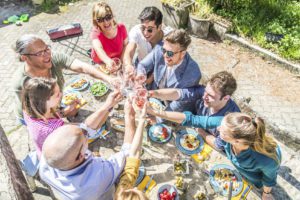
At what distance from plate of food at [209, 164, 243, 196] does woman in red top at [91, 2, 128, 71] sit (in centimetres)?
251

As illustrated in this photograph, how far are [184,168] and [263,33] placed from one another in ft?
17.4

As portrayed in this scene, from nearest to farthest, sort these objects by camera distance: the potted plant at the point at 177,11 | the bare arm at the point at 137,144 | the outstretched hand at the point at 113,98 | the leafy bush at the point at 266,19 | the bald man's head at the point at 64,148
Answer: the bald man's head at the point at 64,148 → the bare arm at the point at 137,144 → the outstretched hand at the point at 113,98 → the leafy bush at the point at 266,19 → the potted plant at the point at 177,11

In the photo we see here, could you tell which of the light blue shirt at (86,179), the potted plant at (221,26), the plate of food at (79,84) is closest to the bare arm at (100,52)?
the plate of food at (79,84)

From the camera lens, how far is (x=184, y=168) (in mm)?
3877

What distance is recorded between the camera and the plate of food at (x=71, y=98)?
484cm

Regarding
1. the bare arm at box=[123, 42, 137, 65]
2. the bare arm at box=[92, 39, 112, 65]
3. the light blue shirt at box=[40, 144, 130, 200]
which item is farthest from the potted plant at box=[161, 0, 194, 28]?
the light blue shirt at box=[40, 144, 130, 200]

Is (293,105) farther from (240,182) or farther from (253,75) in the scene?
(240,182)

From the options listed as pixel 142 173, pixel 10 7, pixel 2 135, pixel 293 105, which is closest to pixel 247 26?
pixel 293 105

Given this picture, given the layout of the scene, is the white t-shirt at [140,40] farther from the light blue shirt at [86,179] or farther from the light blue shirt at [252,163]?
the light blue shirt at [86,179]

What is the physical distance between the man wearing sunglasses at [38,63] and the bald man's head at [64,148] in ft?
6.02

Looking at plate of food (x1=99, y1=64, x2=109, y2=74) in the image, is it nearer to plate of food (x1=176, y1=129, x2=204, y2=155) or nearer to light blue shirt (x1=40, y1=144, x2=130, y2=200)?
plate of food (x1=176, y1=129, x2=204, y2=155)

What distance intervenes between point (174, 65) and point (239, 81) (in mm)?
3050

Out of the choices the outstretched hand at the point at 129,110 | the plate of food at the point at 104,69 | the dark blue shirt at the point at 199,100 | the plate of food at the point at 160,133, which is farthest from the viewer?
the plate of food at the point at 104,69

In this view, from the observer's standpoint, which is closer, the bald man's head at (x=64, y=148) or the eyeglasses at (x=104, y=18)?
the bald man's head at (x=64, y=148)
